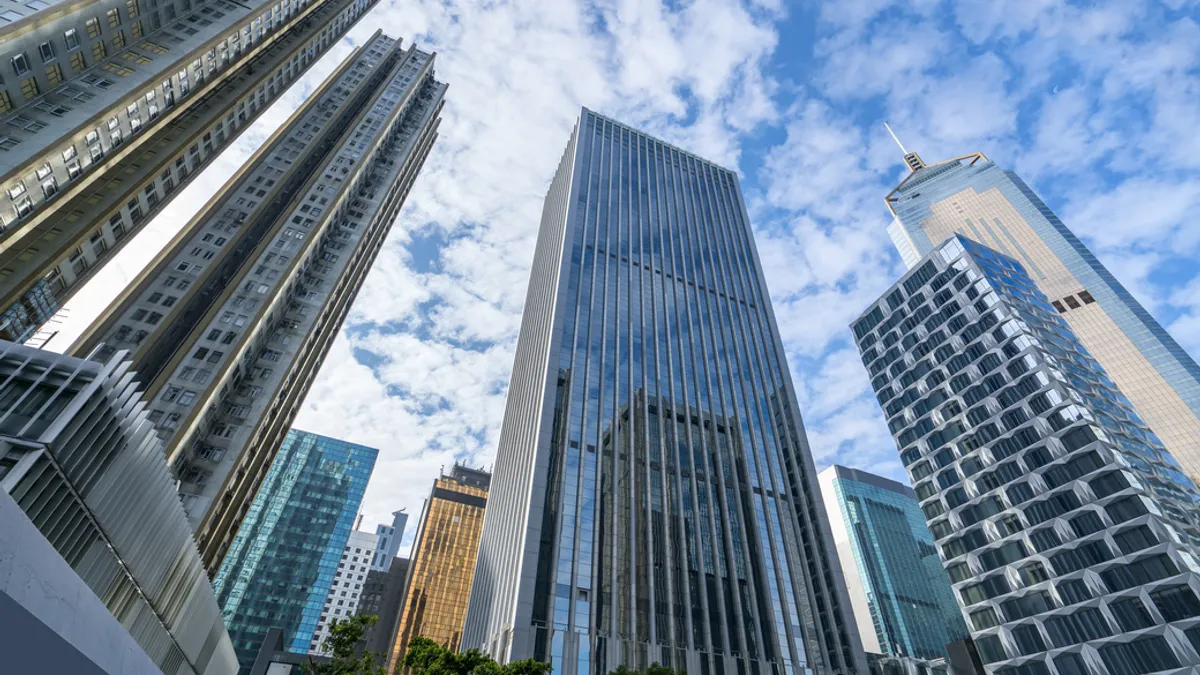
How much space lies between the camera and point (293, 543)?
4980 inches

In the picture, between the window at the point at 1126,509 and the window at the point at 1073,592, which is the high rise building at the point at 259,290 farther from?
the window at the point at 1126,509

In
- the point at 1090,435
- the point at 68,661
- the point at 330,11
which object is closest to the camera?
the point at 68,661

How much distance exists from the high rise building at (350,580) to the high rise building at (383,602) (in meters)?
1.97

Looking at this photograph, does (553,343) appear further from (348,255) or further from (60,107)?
(60,107)

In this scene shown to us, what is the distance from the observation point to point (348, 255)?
8162 centimetres

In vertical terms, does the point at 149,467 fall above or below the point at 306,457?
below

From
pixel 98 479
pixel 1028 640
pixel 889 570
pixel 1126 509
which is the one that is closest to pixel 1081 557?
pixel 1126 509

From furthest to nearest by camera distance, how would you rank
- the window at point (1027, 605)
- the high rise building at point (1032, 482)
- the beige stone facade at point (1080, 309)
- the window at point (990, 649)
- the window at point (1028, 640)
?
1. the beige stone facade at point (1080, 309)
2. the window at point (990, 649)
3. the window at point (1027, 605)
4. the window at point (1028, 640)
5. the high rise building at point (1032, 482)

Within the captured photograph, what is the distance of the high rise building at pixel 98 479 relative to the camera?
19141 mm

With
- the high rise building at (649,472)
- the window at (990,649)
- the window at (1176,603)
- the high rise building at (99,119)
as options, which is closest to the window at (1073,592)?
the window at (1176,603)

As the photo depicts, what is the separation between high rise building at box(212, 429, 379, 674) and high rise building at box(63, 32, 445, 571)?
59679mm

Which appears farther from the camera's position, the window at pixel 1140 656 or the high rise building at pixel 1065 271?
the high rise building at pixel 1065 271

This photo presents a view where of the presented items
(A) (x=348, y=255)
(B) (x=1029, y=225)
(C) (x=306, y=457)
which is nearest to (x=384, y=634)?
(C) (x=306, y=457)

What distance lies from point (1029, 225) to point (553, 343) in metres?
145
